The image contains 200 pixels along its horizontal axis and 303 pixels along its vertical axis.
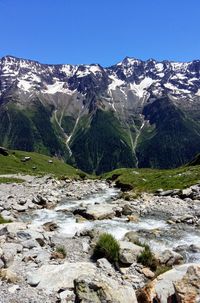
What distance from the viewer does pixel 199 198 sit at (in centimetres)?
6128

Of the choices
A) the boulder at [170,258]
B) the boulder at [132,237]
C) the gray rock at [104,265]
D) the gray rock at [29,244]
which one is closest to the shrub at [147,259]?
the boulder at [170,258]

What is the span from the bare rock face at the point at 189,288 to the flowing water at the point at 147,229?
358 inches

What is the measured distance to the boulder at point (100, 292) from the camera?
60.4ft

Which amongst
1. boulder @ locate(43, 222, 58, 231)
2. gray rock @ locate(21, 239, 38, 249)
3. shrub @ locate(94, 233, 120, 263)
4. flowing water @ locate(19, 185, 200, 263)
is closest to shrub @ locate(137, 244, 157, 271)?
shrub @ locate(94, 233, 120, 263)

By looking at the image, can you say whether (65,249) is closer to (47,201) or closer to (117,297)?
(117,297)

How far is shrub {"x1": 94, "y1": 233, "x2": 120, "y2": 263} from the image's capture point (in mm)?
26123

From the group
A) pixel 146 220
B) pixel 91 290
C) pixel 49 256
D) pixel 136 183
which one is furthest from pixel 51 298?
pixel 136 183

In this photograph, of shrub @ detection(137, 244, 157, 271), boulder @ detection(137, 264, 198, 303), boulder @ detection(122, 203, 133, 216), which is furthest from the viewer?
boulder @ detection(122, 203, 133, 216)

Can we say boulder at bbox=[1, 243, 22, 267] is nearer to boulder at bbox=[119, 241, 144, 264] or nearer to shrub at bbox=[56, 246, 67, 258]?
shrub at bbox=[56, 246, 67, 258]

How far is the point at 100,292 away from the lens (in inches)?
735

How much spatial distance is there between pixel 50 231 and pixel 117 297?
20.0m

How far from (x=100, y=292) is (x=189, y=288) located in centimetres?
430

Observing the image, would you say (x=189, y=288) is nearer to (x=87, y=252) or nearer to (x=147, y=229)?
(x=87, y=252)

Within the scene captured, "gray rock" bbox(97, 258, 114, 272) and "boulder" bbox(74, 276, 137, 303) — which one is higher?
"boulder" bbox(74, 276, 137, 303)
